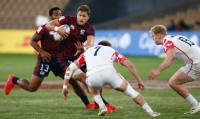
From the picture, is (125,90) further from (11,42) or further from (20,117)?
(11,42)

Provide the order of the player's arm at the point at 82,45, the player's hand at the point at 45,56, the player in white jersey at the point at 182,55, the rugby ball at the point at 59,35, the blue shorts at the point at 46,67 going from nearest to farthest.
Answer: the player in white jersey at the point at 182,55, the player's arm at the point at 82,45, the rugby ball at the point at 59,35, the player's hand at the point at 45,56, the blue shorts at the point at 46,67

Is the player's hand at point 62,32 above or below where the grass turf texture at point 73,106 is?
above

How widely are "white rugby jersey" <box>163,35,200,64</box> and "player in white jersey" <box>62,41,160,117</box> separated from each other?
102cm

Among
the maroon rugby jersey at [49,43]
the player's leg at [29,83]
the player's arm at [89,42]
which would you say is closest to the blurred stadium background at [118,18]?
the player's leg at [29,83]

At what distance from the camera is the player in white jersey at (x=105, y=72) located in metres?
10.2

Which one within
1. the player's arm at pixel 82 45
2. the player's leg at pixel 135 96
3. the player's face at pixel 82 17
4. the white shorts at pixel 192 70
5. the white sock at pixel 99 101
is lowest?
the white sock at pixel 99 101

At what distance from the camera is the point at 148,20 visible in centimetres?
3506

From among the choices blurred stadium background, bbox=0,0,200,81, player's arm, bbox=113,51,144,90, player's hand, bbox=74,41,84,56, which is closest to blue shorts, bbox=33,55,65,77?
player's hand, bbox=74,41,84,56

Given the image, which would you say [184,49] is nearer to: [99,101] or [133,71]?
[133,71]

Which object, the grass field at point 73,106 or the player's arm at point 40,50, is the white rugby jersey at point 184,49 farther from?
the player's arm at point 40,50

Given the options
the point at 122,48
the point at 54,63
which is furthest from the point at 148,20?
the point at 54,63

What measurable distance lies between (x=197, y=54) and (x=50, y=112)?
3.00 meters

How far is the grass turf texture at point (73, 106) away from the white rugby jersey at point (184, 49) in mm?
1022

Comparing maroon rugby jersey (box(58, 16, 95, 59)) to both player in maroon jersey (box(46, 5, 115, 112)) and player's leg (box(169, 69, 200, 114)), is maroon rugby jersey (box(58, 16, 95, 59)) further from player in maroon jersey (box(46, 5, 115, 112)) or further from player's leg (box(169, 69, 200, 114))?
player's leg (box(169, 69, 200, 114))
